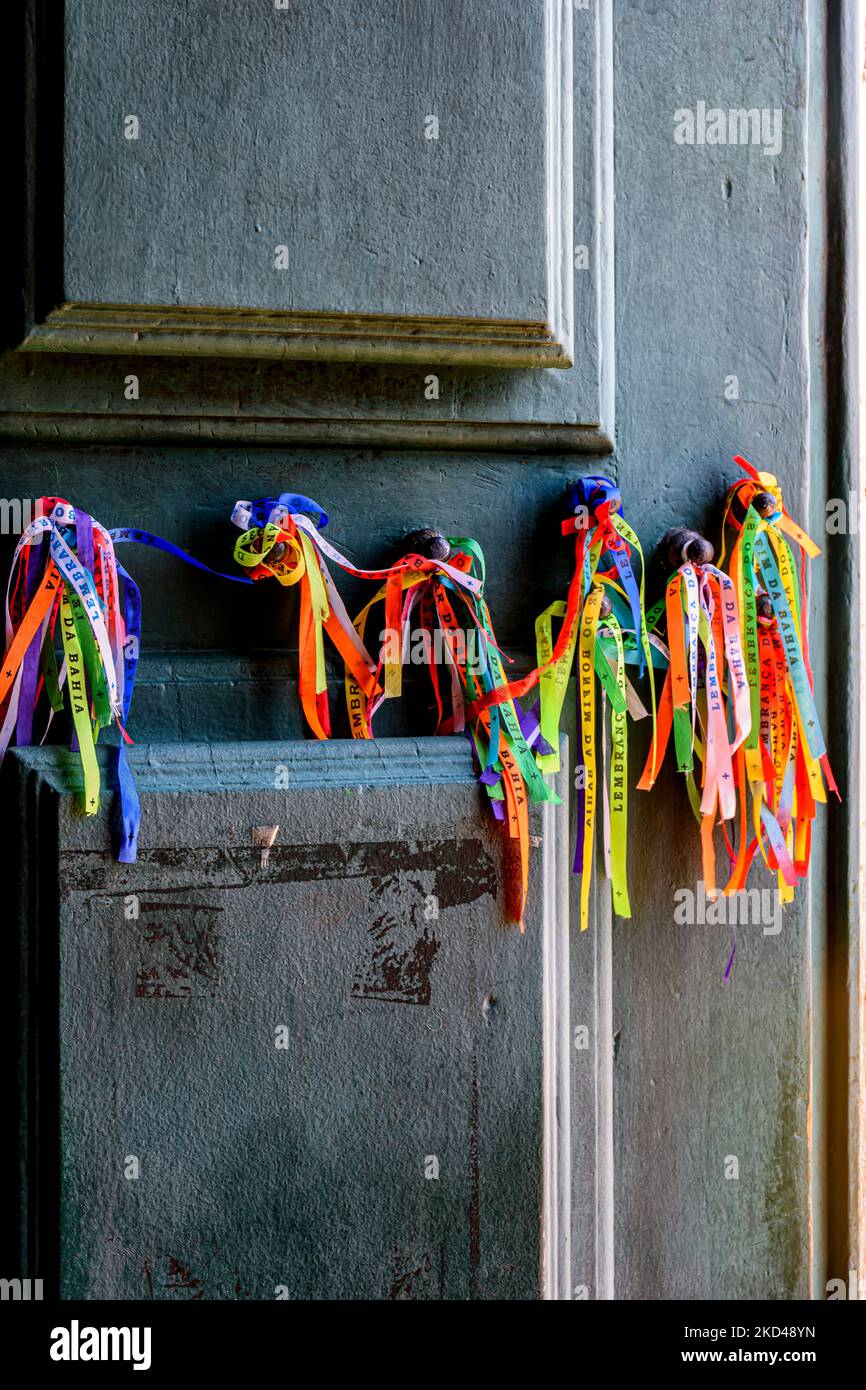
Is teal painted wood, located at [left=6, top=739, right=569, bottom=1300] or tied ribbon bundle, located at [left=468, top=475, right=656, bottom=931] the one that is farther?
tied ribbon bundle, located at [left=468, top=475, right=656, bottom=931]

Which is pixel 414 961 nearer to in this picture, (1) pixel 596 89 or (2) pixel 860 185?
(1) pixel 596 89

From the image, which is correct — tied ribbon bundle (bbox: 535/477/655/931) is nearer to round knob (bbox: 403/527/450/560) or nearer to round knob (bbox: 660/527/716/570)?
round knob (bbox: 660/527/716/570)

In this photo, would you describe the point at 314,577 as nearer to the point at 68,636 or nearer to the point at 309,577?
the point at 309,577

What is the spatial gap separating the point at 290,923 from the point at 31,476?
590 mm

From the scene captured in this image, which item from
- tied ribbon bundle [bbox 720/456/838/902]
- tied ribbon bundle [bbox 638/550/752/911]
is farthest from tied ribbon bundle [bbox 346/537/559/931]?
tied ribbon bundle [bbox 720/456/838/902]

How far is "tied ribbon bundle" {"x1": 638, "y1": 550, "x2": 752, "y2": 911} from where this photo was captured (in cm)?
137

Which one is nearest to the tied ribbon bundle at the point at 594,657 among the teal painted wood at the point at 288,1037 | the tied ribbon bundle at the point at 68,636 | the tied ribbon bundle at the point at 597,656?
the tied ribbon bundle at the point at 597,656

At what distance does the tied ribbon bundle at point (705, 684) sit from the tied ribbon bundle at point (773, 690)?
3cm

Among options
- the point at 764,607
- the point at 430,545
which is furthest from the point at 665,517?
the point at 430,545

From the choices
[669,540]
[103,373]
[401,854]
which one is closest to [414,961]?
[401,854]

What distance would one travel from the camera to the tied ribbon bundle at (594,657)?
1.35m

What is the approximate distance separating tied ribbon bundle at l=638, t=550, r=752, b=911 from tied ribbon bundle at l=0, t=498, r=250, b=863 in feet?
2.13

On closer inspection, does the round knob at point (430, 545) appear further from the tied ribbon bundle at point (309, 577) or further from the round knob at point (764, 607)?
the round knob at point (764, 607)
